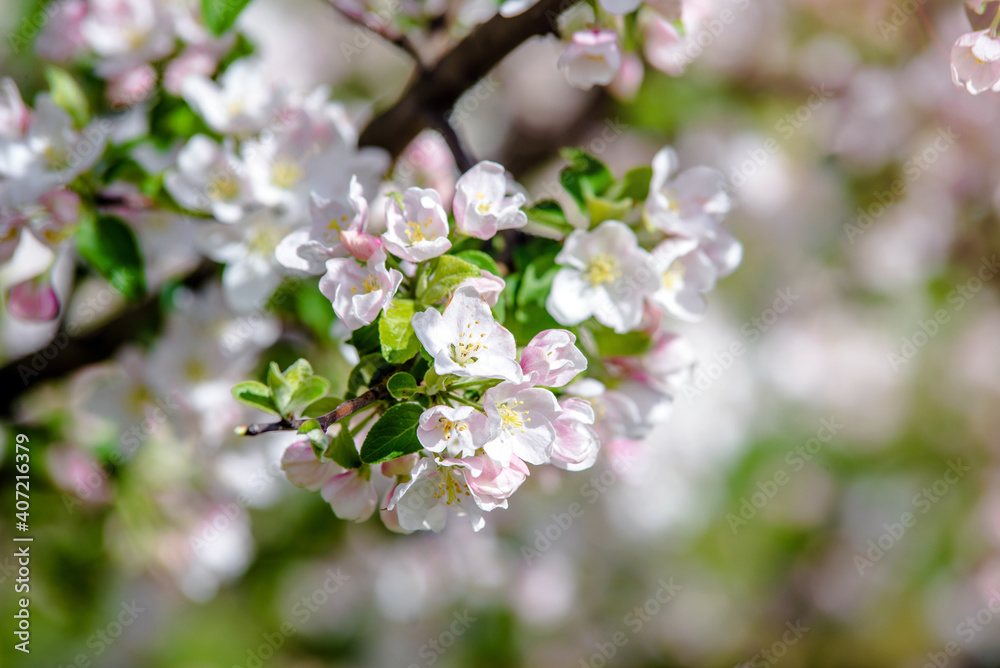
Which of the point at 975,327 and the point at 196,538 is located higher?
the point at 975,327

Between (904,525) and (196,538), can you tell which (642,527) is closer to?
(904,525)

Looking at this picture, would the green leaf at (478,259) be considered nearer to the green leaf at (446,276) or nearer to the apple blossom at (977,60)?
the green leaf at (446,276)

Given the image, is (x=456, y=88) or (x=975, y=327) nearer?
(x=456, y=88)

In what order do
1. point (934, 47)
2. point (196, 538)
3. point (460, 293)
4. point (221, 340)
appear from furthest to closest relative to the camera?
point (934, 47), point (196, 538), point (221, 340), point (460, 293)

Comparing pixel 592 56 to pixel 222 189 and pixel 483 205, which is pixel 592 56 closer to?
pixel 483 205

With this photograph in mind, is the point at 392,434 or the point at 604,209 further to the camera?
the point at 604,209

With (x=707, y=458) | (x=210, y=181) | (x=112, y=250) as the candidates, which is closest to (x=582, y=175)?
(x=210, y=181)

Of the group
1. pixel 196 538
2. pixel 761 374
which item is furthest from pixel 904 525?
pixel 196 538
